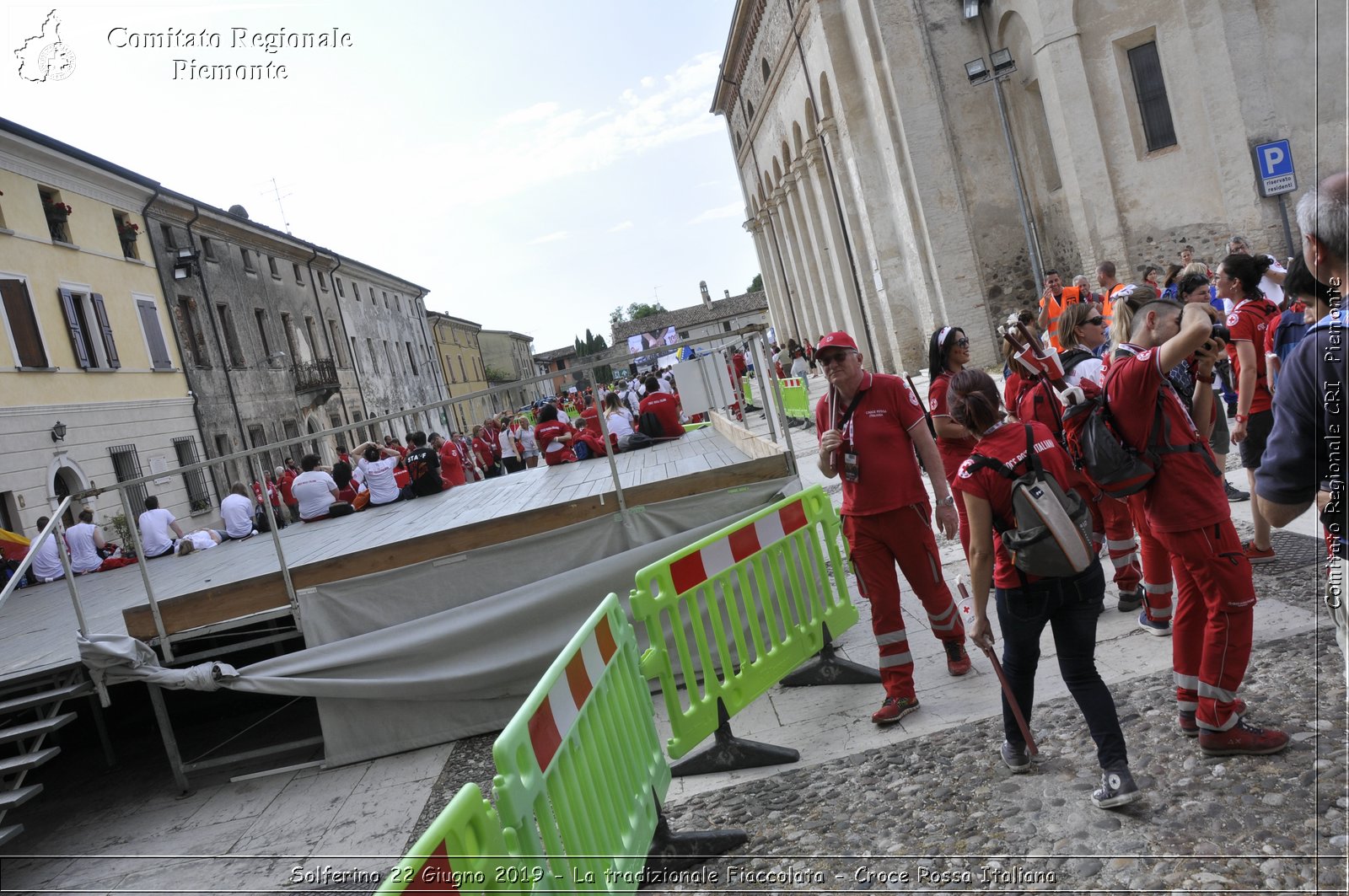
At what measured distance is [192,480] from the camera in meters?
26.8

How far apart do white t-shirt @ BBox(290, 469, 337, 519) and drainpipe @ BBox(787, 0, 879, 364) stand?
19.9 meters

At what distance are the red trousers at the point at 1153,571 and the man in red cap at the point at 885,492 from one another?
2.94ft

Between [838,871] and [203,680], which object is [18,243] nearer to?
[203,680]

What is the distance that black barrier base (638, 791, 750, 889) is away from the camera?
4.23m

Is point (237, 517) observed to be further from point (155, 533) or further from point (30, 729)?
point (30, 729)

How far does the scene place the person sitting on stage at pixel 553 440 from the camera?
1363 cm

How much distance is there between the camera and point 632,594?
4.85 metres

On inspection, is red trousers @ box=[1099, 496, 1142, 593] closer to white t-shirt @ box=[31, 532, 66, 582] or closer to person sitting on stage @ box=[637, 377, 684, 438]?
person sitting on stage @ box=[637, 377, 684, 438]

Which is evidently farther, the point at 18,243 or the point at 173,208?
the point at 173,208

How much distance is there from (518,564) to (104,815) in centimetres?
344

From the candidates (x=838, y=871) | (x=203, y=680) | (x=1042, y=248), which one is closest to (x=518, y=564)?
(x=203, y=680)

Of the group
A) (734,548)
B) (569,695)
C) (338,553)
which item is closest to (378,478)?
(338,553)

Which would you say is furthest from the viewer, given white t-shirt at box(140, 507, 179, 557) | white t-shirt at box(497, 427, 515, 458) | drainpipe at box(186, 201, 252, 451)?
drainpipe at box(186, 201, 252, 451)

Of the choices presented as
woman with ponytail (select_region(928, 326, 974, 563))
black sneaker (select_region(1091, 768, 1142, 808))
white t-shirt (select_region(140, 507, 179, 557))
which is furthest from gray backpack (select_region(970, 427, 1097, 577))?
white t-shirt (select_region(140, 507, 179, 557))
